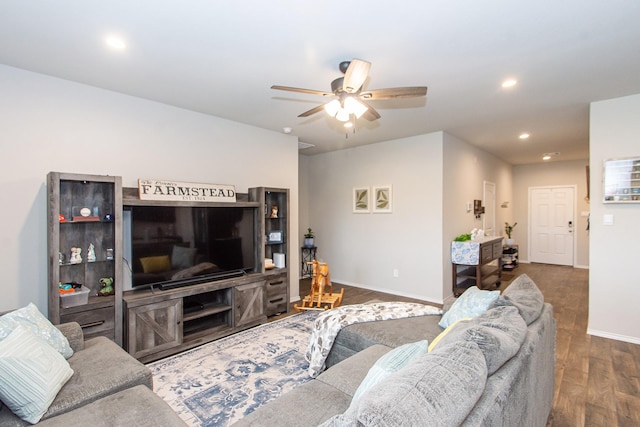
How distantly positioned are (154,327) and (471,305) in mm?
2703

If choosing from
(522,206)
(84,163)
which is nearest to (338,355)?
(84,163)

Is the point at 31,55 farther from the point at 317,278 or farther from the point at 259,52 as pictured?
the point at 317,278

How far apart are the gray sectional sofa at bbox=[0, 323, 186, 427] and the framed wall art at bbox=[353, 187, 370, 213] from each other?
425cm

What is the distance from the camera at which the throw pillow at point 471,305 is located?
216cm

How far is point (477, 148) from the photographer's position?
5922mm

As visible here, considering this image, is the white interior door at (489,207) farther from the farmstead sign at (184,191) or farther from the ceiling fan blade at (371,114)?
the farmstead sign at (184,191)

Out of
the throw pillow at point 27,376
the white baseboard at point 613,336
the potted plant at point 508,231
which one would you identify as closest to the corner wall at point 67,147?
the throw pillow at point 27,376

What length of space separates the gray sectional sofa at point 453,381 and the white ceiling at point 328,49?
1.72 meters

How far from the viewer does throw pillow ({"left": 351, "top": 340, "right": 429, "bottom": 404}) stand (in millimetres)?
1301

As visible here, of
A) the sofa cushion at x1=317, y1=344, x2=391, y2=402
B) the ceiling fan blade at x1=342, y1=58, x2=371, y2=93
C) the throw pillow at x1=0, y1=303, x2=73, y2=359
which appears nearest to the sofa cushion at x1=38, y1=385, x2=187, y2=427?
the throw pillow at x1=0, y1=303, x2=73, y2=359

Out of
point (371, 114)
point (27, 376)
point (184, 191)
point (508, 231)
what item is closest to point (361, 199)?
point (371, 114)

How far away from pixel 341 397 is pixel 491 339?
78 cm

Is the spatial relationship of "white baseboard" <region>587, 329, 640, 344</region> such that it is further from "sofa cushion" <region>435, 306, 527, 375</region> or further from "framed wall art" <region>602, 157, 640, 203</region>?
"sofa cushion" <region>435, 306, 527, 375</region>

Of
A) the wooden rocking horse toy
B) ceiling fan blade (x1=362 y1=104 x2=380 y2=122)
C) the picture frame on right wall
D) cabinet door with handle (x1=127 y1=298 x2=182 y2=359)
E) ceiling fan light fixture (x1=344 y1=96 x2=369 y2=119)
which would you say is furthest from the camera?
the picture frame on right wall
